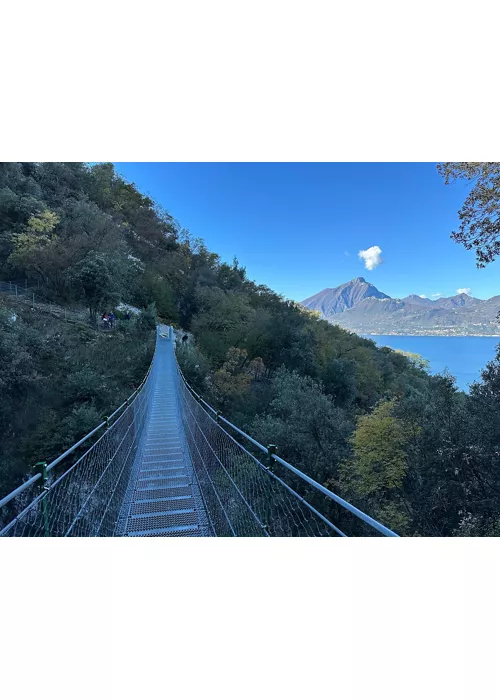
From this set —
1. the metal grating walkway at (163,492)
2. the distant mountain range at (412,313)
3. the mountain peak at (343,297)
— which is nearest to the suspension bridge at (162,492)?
the metal grating walkway at (163,492)

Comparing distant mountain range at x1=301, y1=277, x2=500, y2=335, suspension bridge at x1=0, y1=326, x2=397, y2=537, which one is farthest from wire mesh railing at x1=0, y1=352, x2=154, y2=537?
distant mountain range at x1=301, y1=277, x2=500, y2=335

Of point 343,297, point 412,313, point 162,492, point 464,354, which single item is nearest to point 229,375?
point 464,354

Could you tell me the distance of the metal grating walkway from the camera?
187cm

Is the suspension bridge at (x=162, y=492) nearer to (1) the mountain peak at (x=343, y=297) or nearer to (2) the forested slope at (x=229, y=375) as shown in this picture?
(2) the forested slope at (x=229, y=375)

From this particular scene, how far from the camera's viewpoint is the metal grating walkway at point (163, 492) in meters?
1.87

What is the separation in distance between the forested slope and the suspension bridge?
247 centimetres

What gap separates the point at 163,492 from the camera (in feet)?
7.52

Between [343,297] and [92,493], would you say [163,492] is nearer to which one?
[92,493]

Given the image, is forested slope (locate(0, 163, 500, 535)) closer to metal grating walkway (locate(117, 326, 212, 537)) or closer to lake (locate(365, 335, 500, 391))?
lake (locate(365, 335, 500, 391))

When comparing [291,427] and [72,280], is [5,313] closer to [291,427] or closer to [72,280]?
[72,280]
